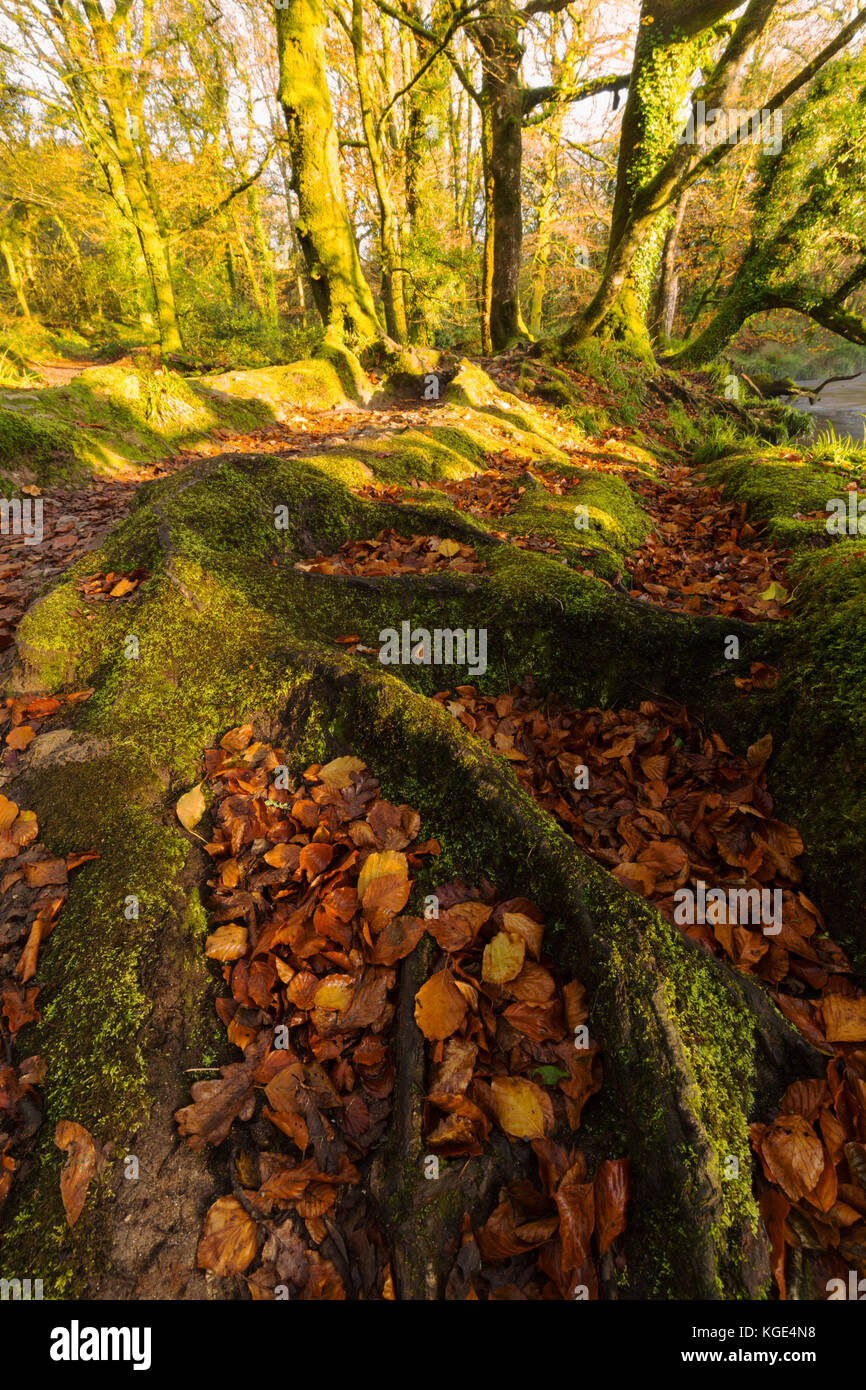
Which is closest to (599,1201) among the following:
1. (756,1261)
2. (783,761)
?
(756,1261)

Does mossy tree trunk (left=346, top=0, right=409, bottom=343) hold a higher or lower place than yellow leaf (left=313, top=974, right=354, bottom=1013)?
higher

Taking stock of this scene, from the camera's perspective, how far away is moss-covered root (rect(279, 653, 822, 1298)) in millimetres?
1194

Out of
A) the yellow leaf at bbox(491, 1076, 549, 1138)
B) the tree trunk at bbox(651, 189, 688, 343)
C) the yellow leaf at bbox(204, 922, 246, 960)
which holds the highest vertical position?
the tree trunk at bbox(651, 189, 688, 343)

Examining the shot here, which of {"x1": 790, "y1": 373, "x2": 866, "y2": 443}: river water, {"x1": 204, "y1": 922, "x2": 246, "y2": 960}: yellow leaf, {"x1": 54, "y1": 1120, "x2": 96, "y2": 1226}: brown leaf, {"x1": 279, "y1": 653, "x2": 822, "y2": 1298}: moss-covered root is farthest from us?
Answer: {"x1": 790, "y1": 373, "x2": 866, "y2": 443}: river water

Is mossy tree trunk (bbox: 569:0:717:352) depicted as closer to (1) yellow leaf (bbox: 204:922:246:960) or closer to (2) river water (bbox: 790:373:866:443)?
(2) river water (bbox: 790:373:866:443)

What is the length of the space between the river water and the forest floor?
10.4 metres

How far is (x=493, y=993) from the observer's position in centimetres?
157

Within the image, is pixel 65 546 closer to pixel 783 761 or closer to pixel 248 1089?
pixel 248 1089

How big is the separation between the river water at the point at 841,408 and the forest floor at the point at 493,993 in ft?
34.1

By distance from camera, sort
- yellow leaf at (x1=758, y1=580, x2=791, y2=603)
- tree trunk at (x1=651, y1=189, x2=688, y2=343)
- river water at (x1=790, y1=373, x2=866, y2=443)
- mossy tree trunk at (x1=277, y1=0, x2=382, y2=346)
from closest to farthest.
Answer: yellow leaf at (x1=758, y1=580, x2=791, y2=603) < mossy tree trunk at (x1=277, y1=0, x2=382, y2=346) < river water at (x1=790, y1=373, x2=866, y2=443) < tree trunk at (x1=651, y1=189, x2=688, y2=343)

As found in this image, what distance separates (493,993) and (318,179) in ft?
40.5

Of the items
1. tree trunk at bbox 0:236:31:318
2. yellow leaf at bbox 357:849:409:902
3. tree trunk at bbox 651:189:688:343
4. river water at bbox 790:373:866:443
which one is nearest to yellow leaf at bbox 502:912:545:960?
yellow leaf at bbox 357:849:409:902

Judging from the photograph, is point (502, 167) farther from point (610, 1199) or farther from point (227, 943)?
point (610, 1199)

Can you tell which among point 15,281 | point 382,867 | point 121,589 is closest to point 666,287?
point 121,589
